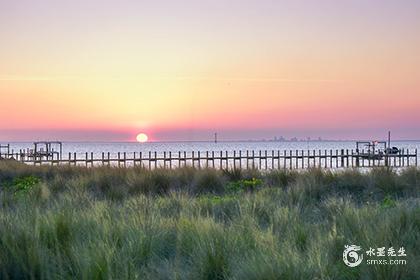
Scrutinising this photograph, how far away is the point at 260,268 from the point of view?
473cm

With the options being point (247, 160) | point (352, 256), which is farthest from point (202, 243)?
point (247, 160)

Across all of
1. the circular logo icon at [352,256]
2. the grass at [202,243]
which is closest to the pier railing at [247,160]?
the grass at [202,243]

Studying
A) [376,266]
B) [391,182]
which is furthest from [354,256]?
[391,182]

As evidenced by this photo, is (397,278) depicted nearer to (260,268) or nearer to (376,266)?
(376,266)

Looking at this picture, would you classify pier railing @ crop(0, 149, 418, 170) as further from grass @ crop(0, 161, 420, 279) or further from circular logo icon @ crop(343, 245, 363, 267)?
circular logo icon @ crop(343, 245, 363, 267)

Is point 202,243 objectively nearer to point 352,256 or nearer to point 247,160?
point 352,256

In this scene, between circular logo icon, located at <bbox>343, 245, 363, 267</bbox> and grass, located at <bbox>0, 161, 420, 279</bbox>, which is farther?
circular logo icon, located at <bbox>343, 245, 363, 267</bbox>

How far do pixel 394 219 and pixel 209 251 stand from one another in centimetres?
322

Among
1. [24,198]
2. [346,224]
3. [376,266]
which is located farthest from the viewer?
[24,198]

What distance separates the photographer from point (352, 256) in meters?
5.56

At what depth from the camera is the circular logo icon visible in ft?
17.6

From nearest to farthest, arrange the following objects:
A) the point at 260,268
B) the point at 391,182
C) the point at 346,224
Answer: the point at 260,268 < the point at 346,224 < the point at 391,182

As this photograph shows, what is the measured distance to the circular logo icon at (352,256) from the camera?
17.6 feet

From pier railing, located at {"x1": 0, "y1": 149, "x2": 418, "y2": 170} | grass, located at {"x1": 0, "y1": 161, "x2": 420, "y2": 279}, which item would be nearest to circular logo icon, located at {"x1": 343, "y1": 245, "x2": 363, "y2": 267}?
grass, located at {"x1": 0, "y1": 161, "x2": 420, "y2": 279}
